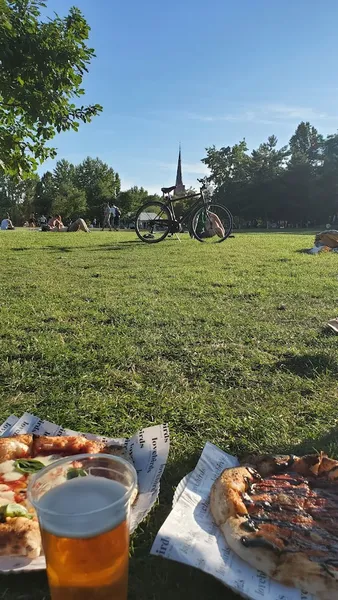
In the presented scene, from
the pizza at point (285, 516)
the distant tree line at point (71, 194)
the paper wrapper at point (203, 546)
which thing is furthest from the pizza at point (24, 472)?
the distant tree line at point (71, 194)

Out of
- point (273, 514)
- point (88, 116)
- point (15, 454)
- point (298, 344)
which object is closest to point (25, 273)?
point (88, 116)

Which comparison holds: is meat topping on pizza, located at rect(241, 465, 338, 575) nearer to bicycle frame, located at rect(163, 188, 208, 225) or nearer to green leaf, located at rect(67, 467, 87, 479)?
green leaf, located at rect(67, 467, 87, 479)

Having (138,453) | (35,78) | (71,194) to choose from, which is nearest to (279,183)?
(71,194)

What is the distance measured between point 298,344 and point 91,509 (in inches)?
153

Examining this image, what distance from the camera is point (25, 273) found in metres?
9.23

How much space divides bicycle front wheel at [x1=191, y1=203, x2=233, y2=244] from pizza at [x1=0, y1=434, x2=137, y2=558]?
40.0 feet

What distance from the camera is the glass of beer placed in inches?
51.5

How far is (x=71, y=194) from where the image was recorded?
87375 millimetres

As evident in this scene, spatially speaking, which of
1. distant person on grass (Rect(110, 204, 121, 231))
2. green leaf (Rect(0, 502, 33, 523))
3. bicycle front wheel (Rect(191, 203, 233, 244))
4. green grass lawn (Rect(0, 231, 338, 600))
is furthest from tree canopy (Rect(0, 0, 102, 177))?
distant person on grass (Rect(110, 204, 121, 231))

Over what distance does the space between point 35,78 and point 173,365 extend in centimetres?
666

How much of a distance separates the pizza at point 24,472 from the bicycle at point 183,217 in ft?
39.4

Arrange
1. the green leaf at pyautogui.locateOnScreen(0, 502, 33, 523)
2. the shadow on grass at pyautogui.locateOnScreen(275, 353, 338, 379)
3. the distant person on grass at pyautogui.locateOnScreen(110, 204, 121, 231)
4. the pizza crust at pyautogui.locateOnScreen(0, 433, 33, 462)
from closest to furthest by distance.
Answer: the green leaf at pyautogui.locateOnScreen(0, 502, 33, 523), the pizza crust at pyautogui.locateOnScreen(0, 433, 33, 462), the shadow on grass at pyautogui.locateOnScreen(275, 353, 338, 379), the distant person on grass at pyautogui.locateOnScreen(110, 204, 121, 231)

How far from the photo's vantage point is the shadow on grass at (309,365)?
4101mm

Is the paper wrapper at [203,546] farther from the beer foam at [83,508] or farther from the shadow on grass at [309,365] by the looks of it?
the shadow on grass at [309,365]
